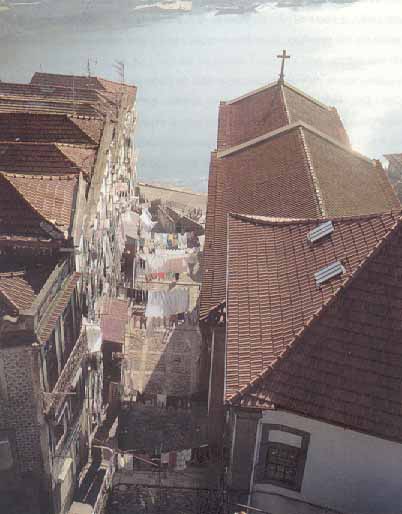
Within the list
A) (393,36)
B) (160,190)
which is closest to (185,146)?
(160,190)

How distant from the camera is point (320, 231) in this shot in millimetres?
18469

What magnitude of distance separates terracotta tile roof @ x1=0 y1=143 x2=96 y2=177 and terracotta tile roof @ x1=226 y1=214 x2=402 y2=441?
1242 centimetres

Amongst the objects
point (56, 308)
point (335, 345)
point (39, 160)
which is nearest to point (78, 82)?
point (39, 160)

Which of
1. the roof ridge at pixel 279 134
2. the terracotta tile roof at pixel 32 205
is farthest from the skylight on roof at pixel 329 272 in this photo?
the roof ridge at pixel 279 134

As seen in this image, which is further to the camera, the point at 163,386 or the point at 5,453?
the point at 163,386

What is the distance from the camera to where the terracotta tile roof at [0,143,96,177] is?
2505cm

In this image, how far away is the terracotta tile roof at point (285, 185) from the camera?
78.1 ft

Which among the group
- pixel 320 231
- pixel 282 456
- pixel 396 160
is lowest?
pixel 282 456

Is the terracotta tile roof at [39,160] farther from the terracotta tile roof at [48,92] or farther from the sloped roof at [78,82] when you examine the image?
the sloped roof at [78,82]

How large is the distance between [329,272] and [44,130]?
60.8ft

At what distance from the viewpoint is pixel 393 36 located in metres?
129

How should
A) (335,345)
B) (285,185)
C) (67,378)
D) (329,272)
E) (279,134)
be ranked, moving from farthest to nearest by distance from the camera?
(279,134)
(285,185)
(67,378)
(329,272)
(335,345)

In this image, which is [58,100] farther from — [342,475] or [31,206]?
[342,475]

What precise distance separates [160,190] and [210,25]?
103602 millimetres
